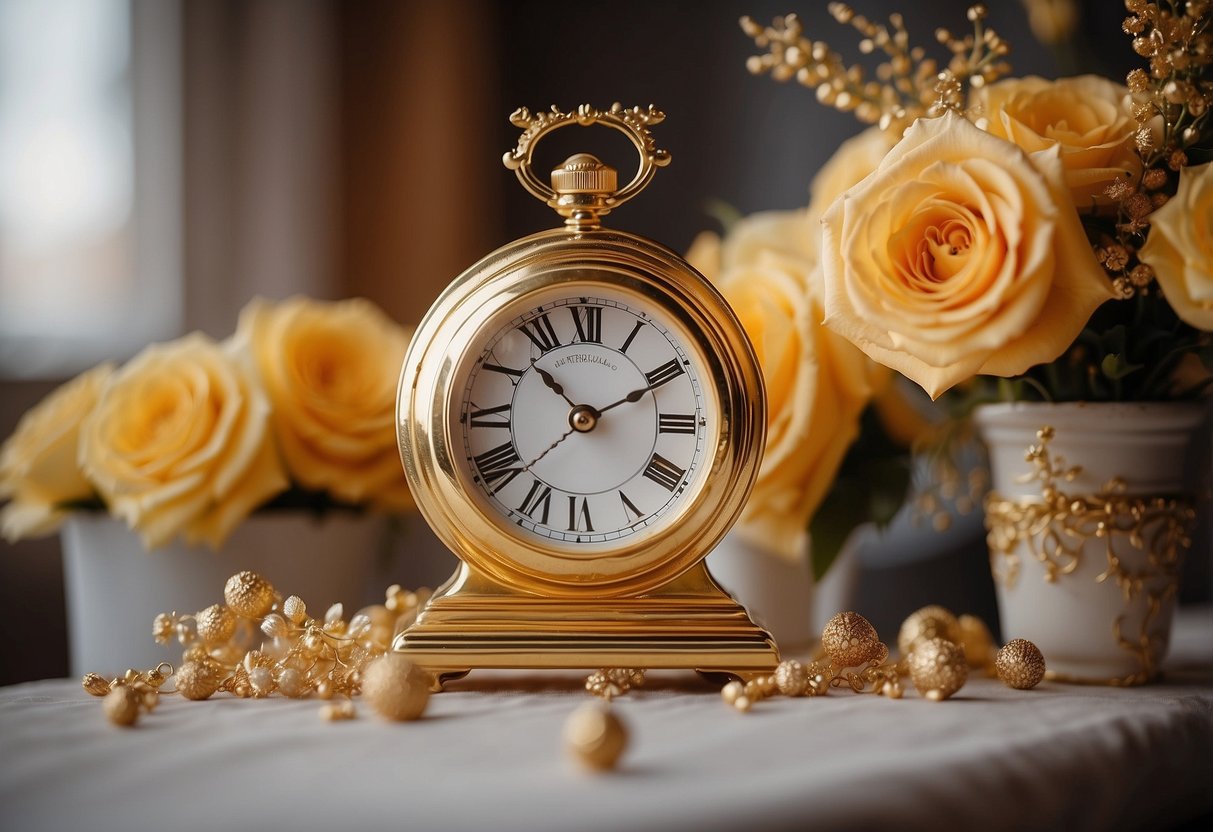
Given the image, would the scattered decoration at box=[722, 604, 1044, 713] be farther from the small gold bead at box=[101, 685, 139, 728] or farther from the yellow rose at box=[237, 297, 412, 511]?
the yellow rose at box=[237, 297, 412, 511]

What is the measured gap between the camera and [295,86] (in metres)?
2.10

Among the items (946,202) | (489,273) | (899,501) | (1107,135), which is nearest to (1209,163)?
(1107,135)

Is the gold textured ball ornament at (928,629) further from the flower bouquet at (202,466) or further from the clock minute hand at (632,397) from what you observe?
the flower bouquet at (202,466)

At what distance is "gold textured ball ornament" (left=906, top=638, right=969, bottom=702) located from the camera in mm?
744

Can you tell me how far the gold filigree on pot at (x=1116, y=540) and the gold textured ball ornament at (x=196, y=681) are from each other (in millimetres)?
609

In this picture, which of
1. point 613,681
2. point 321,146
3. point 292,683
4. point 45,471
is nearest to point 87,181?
point 321,146

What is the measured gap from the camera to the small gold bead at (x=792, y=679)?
2.48ft

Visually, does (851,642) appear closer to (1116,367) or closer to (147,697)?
(1116,367)

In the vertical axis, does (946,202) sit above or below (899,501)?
above

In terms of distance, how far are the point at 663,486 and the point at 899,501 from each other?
34 centimetres

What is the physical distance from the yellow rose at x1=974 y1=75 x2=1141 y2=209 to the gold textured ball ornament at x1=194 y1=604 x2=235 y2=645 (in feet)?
2.20

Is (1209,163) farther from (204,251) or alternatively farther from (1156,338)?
(204,251)

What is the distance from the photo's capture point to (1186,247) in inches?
29.6

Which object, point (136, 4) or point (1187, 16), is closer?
point (1187, 16)
